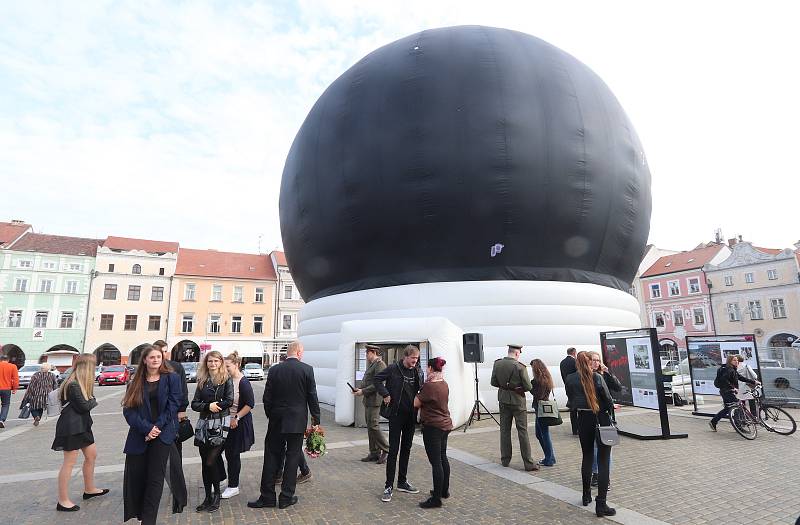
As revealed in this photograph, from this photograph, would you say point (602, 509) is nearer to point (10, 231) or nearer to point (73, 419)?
point (73, 419)

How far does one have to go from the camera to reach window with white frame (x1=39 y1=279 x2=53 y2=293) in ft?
122

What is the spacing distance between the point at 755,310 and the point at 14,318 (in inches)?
2437

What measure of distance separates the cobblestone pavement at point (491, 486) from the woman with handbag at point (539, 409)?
0.20 m

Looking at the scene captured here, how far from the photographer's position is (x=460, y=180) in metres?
11.3

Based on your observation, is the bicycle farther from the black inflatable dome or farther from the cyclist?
the black inflatable dome

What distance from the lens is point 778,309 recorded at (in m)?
35.7

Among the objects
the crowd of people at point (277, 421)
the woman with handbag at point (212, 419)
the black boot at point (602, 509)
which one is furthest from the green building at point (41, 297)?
the black boot at point (602, 509)

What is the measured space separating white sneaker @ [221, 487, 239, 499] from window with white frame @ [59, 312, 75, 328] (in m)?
41.4

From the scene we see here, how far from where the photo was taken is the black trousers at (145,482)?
403 cm

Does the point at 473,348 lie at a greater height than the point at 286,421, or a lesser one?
greater

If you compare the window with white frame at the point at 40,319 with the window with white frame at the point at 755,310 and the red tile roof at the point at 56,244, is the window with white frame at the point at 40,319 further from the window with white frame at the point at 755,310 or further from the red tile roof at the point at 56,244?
the window with white frame at the point at 755,310

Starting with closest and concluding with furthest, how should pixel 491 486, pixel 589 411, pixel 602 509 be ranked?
pixel 602 509
pixel 589 411
pixel 491 486

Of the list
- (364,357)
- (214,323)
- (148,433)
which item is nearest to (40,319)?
(214,323)

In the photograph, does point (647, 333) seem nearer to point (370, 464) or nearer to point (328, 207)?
point (370, 464)
